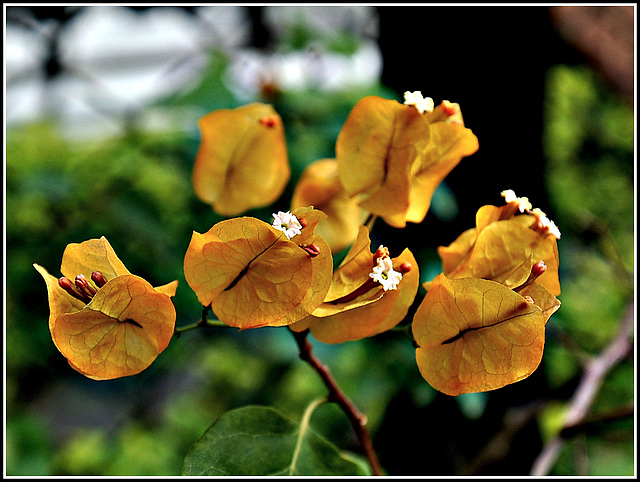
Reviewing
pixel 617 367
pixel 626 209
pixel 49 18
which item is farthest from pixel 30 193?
pixel 626 209

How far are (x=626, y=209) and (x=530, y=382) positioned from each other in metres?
0.83

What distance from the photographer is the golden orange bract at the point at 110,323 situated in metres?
0.27

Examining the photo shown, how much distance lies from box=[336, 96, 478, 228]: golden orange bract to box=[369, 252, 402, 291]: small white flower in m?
0.07

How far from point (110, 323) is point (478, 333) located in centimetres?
21

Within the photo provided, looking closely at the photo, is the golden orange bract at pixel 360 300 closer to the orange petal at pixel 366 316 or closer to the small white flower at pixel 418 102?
the orange petal at pixel 366 316

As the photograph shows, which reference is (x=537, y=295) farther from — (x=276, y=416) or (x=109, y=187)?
(x=109, y=187)

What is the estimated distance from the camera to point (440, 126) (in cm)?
35

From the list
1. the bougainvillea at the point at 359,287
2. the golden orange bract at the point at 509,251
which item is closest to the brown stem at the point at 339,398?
the bougainvillea at the point at 359,287

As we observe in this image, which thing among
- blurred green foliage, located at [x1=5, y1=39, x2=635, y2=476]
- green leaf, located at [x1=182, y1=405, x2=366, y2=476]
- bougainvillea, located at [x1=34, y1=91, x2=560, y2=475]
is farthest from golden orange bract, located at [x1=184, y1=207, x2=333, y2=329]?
blurred green foliage, located at [x1=5, y1=39, x2=635, y2=476]

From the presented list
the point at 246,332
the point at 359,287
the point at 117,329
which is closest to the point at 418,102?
the point at 359,287

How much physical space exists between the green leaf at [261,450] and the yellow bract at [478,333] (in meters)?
0.14

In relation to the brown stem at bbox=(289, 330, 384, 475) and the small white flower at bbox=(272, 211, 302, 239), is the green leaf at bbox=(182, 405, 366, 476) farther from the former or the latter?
the small white flower at bbox=(272, 211, 302, 239)

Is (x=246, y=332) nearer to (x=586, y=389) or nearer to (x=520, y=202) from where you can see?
(x=586, y=389)

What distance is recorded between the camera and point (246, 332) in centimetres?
123
